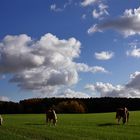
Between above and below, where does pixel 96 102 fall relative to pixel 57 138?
above

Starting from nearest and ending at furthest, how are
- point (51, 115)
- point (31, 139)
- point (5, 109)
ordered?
point (31, 139)
point (51, 115)
point (5, 109)

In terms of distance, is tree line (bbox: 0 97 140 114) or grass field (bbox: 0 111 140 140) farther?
tree line (bbox: 0 97 140 114)

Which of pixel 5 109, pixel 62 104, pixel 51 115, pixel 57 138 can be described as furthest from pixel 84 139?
pixel 5 109

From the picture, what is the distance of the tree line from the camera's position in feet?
505

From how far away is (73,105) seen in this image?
15588 cm

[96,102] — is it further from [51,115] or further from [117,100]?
[51,115]

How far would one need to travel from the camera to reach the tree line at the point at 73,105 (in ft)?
505

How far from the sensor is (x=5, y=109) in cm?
16488

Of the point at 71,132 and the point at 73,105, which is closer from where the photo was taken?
the point at 71,132

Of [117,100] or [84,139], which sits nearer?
[84,139]

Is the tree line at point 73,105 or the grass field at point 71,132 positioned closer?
the grass field at point 71,132

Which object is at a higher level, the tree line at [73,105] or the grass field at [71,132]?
the tree line at [73,105]

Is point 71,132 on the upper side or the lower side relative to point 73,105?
lower

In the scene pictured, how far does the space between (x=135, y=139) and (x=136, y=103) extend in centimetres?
12743
